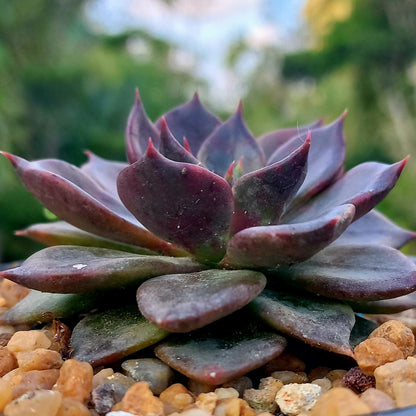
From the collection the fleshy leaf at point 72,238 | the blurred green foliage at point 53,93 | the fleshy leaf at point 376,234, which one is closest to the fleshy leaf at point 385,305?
the fleshy leaf at point 376,234

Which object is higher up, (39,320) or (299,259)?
(299,259)

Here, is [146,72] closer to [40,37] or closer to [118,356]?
[40,37]

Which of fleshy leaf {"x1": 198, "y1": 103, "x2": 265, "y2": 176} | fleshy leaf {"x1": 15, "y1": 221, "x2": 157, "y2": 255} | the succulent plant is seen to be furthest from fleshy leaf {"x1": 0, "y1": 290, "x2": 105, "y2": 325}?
fleshy leaf {"x1": 198, "y1": 103, "x2": 265, "y2": 176}

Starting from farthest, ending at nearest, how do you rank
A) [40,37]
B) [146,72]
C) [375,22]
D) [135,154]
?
[146,72] < [375,22] < [40,37] < [135,154]

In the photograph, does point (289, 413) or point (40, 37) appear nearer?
point (289, 413)

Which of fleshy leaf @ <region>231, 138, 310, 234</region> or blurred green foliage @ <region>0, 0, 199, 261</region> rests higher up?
fleshy leaf @ <region>231, 138, 310, 234</region>

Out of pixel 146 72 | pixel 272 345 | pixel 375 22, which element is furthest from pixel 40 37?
pixel 272 345

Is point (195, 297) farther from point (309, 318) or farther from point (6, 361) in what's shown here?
point (6, 361)

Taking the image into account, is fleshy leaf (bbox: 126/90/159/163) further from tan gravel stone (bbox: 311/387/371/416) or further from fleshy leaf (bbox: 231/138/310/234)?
tan gravel stone (bbox: 311/387/371/416)
